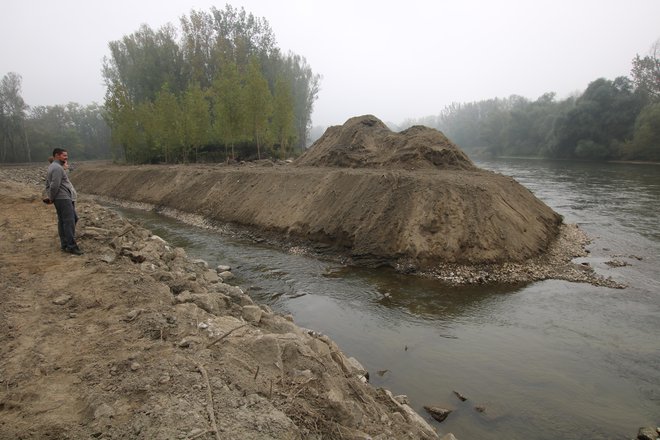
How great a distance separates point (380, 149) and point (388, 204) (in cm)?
931

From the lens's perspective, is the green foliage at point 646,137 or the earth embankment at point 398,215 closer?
the earth embankment at point 398,215

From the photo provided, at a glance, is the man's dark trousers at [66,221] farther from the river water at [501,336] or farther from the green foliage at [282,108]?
the green foliage at [282,108]

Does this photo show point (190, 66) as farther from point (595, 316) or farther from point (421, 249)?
point (595, 316)

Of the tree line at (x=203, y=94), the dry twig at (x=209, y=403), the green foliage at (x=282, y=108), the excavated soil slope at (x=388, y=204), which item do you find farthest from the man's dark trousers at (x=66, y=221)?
the green foliage at (x=282, y=108)

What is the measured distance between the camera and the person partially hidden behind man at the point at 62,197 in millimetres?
7632

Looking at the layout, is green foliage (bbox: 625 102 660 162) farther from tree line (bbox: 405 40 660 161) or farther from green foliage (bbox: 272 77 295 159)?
green foliage (bbox: 272 77 295 159)

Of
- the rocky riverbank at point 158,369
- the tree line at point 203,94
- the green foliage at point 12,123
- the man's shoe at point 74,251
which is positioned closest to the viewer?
the rocky riverbank at point 158,369

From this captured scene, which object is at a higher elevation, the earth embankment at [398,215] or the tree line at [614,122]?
the tree line at [614,122]

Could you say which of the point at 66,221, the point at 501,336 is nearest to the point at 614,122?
the point at 501,336

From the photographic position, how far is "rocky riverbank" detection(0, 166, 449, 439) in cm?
356

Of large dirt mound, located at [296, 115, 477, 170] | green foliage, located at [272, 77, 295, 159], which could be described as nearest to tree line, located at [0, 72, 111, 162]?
green foliage, located at [272, 77, 295, 159]

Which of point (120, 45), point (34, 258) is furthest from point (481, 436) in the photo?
point (120, 45)

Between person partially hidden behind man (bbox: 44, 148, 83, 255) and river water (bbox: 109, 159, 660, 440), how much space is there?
458cm

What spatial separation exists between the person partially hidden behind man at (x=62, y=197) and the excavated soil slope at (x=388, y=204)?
8.42m
